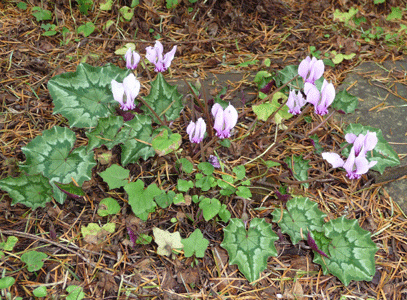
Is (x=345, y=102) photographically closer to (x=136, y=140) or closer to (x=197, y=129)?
(x=197, y=129)

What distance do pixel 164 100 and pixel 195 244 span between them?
3.08 feet

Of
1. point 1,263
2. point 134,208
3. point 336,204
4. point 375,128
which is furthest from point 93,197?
point 375,128

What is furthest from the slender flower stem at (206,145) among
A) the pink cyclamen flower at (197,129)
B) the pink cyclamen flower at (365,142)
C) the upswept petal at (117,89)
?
the pink cyclamen flower at (365,142)

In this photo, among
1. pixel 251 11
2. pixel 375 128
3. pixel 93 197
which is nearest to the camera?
pixel 93 197

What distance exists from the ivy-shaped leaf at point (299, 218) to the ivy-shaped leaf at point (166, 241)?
0.55 m

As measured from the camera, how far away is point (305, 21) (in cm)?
340

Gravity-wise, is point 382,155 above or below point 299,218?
above

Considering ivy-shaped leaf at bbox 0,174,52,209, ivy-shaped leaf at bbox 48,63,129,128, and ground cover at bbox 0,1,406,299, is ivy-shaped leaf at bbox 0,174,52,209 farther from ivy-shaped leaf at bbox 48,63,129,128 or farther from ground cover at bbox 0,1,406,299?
ivy-shaped leaf at bbox 48,63,129,128

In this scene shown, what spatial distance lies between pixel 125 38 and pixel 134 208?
172 centimetres

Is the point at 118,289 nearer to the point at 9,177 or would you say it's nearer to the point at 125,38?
the point at 9,177

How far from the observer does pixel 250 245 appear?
1.89 meters

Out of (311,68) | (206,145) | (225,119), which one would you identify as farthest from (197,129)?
(311,68)

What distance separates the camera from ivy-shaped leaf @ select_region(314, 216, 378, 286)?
73.3 inches

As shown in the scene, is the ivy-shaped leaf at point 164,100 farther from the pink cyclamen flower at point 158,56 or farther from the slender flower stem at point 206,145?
the slender flower stem at point 206,145
